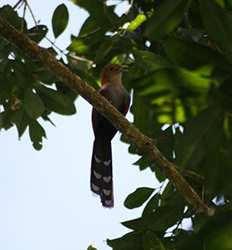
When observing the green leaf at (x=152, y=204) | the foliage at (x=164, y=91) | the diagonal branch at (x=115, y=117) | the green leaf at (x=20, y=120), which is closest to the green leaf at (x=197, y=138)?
the foliage at (x=164, y=91)

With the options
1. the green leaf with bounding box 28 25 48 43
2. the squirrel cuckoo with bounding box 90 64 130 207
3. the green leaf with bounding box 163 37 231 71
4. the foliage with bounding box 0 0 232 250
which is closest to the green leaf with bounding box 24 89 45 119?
the foliage with bounding box 0 0 232 250

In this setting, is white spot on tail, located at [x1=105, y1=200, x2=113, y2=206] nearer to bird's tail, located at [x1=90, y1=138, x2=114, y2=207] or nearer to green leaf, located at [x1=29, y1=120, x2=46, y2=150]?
bird's tail, located at [x1=90, y1=138, x2=114, y2=207]

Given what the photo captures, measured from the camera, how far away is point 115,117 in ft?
9.39

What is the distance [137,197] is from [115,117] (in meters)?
0.74

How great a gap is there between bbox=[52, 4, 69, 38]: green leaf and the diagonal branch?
566 millimetres

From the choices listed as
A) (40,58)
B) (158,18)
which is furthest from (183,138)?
(40,58)

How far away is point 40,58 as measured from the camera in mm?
2924

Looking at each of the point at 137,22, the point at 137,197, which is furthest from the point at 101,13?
the point at 137,197

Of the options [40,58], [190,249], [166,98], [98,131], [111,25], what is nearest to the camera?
[166,98]

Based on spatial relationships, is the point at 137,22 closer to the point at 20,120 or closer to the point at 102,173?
the point at 20,120

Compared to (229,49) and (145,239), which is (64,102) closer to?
(145,239)

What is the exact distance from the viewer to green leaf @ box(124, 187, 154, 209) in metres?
3.46

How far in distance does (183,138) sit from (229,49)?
29 centimetres

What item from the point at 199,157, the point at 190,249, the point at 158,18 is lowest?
the point at 190,249
